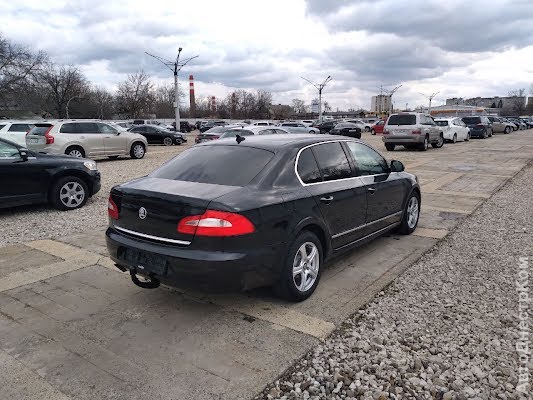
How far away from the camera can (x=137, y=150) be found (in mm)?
18156

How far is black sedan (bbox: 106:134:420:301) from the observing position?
11.2 ft

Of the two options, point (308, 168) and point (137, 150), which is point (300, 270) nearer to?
point (308, 168)

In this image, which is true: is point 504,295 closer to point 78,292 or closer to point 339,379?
point 339,379

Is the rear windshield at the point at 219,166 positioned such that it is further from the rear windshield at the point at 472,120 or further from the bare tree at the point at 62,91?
the bare tree at the point at 62,91

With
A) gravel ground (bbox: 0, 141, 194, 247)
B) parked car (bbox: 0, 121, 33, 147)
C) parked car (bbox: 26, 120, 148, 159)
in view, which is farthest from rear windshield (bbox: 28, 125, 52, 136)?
gravel ground (bbox: 0, 141, 194, 247)

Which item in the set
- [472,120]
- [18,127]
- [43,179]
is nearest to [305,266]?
[43,179]

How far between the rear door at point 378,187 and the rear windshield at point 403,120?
15.4m

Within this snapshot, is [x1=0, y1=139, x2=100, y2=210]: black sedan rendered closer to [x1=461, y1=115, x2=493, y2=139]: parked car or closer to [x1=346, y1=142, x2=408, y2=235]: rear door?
[x1=346, y1=142, x2=408, y2=235]: rear door

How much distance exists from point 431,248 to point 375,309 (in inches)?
85.0

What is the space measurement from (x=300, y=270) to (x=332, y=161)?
1.30 meters

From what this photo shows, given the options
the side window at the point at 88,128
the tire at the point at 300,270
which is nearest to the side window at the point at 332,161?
the tire at the point at 300,270

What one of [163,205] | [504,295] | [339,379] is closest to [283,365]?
[339,379]

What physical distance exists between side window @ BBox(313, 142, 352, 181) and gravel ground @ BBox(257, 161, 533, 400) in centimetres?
128

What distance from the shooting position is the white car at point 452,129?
26.2 metres
